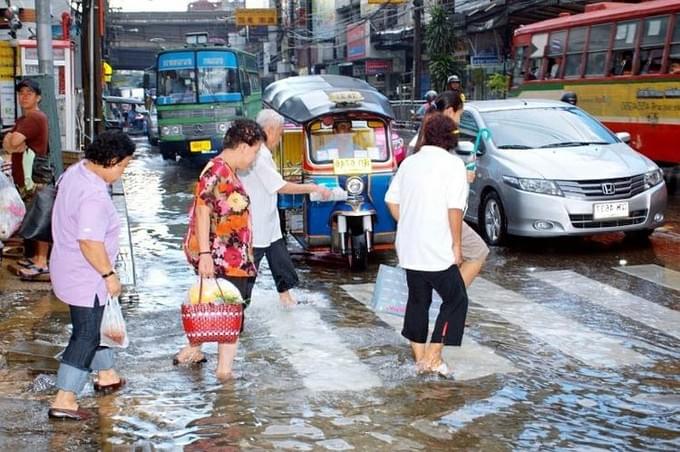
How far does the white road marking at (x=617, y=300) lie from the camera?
7.81 meters

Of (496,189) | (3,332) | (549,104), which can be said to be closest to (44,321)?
(3,332)

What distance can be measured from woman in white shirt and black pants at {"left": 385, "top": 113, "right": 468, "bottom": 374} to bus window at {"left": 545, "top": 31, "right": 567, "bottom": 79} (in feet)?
46.7

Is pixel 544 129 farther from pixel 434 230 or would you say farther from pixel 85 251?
pixel 85 251

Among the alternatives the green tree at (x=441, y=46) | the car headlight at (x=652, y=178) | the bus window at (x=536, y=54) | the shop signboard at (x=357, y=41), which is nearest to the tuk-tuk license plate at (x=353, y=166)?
the car headlight at (x=652, y=178)

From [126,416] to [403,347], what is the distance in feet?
7.74

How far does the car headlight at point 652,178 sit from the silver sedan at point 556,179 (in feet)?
0.04

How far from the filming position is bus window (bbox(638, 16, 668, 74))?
16.2 meters

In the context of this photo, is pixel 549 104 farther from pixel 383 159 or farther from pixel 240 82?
pixel 240 82

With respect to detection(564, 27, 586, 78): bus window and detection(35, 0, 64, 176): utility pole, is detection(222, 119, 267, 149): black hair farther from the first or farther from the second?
detection(564, 27, 586, 78): bus window

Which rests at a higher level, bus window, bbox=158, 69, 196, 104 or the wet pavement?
bus window, bbox=158, 69, 196, 104

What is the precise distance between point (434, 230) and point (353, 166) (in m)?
4.06

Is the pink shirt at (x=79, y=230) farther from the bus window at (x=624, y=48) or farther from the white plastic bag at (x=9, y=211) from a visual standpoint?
the bus window at (x=624, y=48)

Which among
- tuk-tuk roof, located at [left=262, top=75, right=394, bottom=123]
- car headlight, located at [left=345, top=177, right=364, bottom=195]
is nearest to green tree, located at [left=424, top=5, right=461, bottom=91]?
tuk-tuk roof, located at [left=262, top=75, right=394, bottom=123]

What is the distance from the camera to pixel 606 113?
59.6 ft
